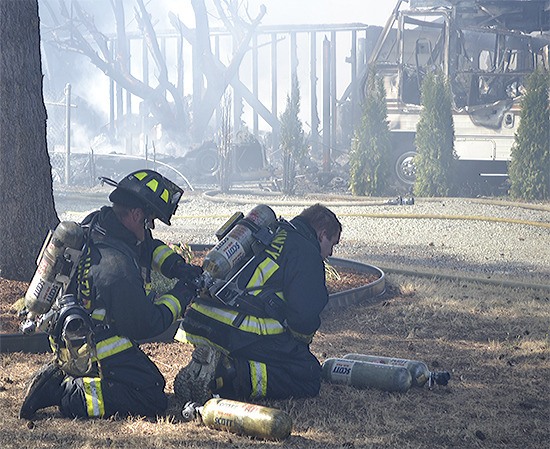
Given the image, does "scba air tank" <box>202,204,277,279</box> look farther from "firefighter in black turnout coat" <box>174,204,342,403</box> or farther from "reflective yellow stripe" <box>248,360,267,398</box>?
"reflective yellow stripe" <box>248,360,267,398</box>

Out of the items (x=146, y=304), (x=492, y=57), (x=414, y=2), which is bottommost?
(x=146, y=304)

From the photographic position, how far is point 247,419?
425cm

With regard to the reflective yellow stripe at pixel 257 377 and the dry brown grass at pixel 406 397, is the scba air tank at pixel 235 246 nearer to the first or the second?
the reflective yellow stripe at pixel 257 377

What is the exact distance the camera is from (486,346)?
6.43 meters

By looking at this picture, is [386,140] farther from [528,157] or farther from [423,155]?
[528,157]

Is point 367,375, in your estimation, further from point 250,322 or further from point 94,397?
point 94,397

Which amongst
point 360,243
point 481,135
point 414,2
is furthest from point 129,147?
point 360,243

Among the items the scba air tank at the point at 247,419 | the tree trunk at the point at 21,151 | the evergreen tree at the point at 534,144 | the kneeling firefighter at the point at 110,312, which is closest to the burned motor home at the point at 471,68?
the evergreen tree at the point at 534,144

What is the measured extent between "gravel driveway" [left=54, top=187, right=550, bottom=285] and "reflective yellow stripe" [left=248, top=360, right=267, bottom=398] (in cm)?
462

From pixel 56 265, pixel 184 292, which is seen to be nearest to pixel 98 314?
pixel 56 265

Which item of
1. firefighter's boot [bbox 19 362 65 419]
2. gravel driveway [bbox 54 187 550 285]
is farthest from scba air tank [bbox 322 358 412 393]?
gravel driveway [bbox 54 187 550 285]

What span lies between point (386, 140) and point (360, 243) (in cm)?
766

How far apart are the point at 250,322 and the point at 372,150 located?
14.4 metres

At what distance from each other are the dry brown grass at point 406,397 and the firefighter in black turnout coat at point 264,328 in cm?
19
